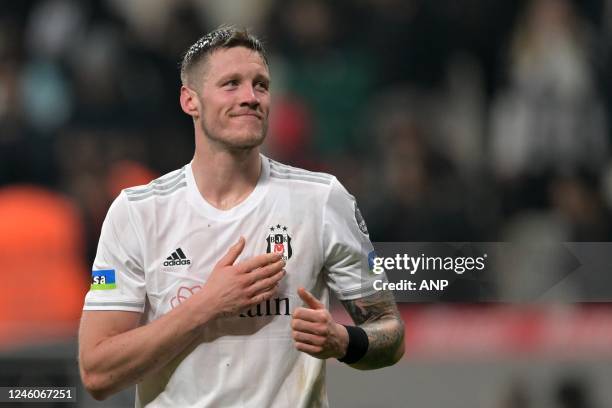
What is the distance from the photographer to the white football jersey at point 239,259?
3.05 metres

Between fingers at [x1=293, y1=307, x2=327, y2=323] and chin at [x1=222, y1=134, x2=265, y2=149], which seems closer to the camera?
fingers at [x1=293, y1=307, x2=327, y2=323]

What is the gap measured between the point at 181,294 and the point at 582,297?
228cm

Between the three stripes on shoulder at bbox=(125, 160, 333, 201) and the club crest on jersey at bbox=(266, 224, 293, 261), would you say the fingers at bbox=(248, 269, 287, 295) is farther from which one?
the three stripes on shoulder at bbox=(125, 160, 333, 201)

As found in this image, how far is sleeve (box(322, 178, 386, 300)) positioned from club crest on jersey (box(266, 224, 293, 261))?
117 millimetres

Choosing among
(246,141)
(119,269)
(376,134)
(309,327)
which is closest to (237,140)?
(246,141)

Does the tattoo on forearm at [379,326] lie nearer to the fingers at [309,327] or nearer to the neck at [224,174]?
the fingers at [309,327]

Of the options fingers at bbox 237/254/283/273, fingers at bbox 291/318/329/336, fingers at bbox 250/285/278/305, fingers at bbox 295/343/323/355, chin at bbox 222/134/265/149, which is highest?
chin at bbox 222/134/265/149

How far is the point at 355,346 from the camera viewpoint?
117 inches

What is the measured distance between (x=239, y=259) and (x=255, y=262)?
155 millimetres

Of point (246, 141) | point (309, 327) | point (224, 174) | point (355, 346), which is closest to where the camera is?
point (309, 327)

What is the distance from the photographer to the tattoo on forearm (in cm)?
306

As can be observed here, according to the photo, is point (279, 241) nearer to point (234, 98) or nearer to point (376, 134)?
point (234, 98)

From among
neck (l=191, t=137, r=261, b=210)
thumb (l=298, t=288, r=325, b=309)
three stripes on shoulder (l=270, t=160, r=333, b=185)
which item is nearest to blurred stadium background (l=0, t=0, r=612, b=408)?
three stripes on shoulder (l=270, t=160, r=333, b=185)

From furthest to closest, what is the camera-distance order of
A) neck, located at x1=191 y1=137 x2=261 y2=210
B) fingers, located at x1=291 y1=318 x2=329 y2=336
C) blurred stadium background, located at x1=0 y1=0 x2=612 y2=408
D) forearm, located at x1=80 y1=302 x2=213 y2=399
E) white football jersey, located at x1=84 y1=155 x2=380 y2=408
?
blurred stadium background, located at x1=0 y1=0 x2=612 y2=408
neck, located at x1=191 y1=137 x2=261 y2=210
white football jersey, located at x1=84 y1=155 x2=380 y2=408
forearm, located at x1=80 y1=302 x2=213 y2=399
fingers, located at x1=291 y1=318 x2=329 y2=336
